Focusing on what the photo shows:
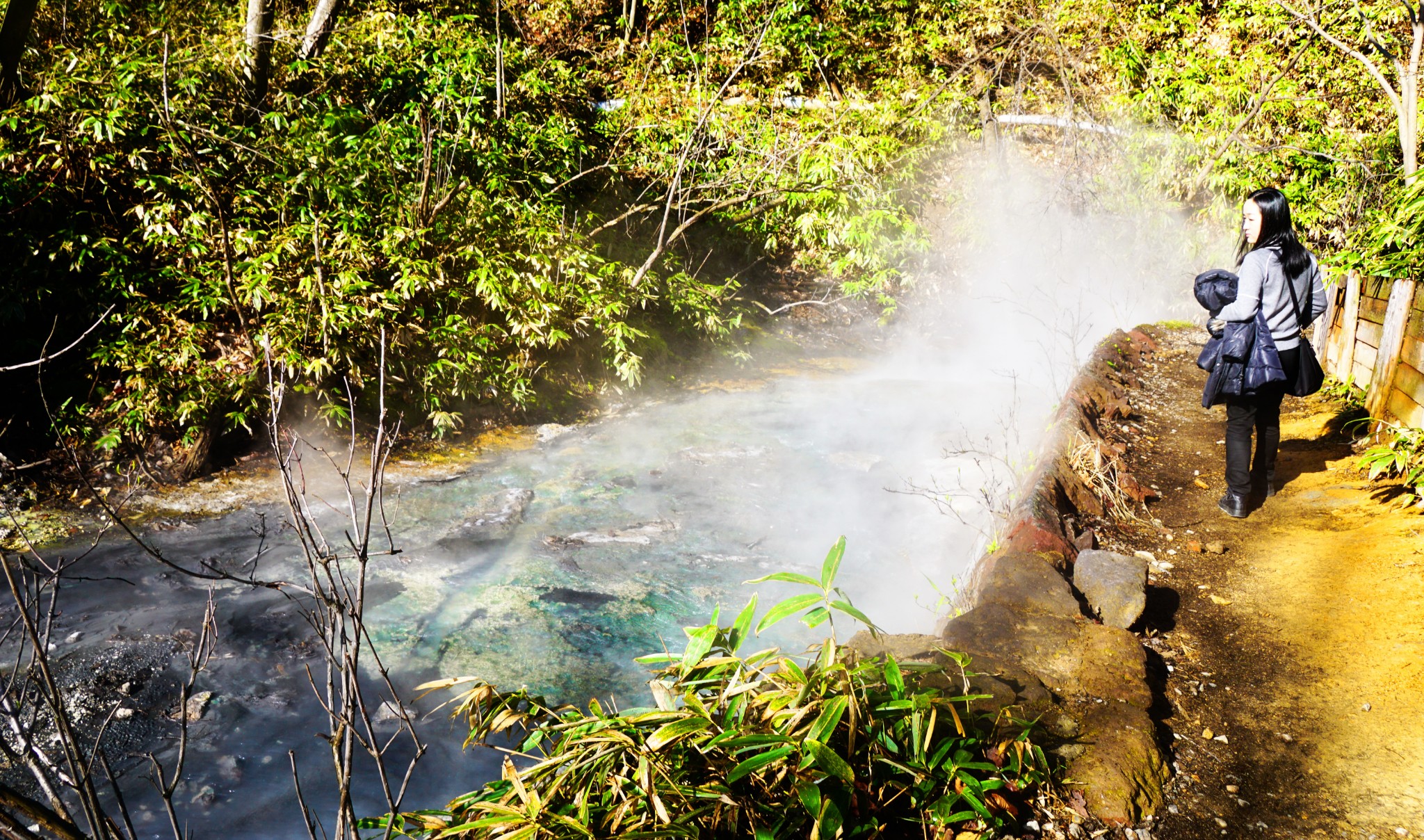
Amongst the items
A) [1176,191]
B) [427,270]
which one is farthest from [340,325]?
[1176,191]

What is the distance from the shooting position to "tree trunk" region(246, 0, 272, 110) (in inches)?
292

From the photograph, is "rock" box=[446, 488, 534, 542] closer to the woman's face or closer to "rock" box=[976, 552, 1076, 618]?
"rock" box=[976, 552, 1076, 618]

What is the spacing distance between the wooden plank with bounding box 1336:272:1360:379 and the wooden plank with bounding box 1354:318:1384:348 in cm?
6

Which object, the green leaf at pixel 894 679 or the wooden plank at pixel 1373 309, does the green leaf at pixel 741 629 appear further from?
the wooden plank at pixel 1373 309

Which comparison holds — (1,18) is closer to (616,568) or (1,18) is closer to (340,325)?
(340,325)

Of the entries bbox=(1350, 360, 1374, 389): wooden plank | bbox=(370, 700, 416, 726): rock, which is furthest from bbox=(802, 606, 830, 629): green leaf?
bbox=(1350, 360, 1374, 389): wooden plank

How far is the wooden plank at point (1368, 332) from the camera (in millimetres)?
5340

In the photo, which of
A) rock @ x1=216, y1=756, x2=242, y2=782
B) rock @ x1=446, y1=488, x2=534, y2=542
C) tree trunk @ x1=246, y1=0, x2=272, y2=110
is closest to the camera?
rock @ x1=216, y1=756, x2=242, y2=782

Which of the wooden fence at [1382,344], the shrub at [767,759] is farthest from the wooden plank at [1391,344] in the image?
the shrub at [767,759]

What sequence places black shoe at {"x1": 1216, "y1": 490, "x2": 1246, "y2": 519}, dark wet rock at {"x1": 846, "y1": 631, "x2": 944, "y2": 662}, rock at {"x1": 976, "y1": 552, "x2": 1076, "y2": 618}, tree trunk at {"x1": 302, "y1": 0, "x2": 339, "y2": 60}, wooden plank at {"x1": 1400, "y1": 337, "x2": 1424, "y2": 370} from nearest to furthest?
dark wet rock at {"x1": 846, "y1": 631, "x2": 944, "y2": 662}
rock at {"x1": 976, "y1": 552, "x2": 1076, "y2": 618}
black shoe at {"x1": 1216, "y1": 490, "x2": 1246, "y2": 519}
wooden plank at {"x1": 1400, "y1": 337, "x2": 1424, "y2": 370}
tree trunk at {"x1": 302, "y1": 0, "x2": 339, "y2": 60}

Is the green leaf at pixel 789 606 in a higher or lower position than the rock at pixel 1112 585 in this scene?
higher

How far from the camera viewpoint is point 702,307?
9086 mm

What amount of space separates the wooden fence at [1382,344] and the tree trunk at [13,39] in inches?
330

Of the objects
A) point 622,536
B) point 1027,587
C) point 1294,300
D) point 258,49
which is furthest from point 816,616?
point 258,49
